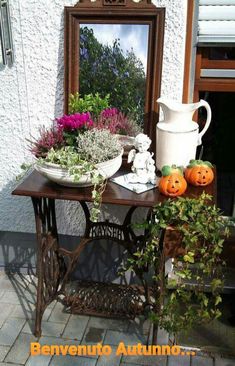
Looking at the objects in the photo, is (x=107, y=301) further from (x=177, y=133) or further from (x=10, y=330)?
(x=177, y=133)

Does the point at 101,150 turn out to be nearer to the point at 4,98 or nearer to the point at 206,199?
the point at 206,199

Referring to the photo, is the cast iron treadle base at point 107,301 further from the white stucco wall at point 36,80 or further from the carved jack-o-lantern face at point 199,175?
the carved jack-o-lantern face at point 199,175

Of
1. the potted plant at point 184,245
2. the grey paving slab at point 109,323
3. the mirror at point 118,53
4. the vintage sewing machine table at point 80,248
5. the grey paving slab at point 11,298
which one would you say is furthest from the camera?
the grey paving slab at point 11,298

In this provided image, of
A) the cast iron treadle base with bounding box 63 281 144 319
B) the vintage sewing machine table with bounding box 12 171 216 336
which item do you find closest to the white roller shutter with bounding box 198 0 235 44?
the vintage sewing machine table with bounding box 12 171 216 336

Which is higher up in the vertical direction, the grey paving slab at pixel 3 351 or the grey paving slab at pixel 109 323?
the grey paving slab at pixel 109 323

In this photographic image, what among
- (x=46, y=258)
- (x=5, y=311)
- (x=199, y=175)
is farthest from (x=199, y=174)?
(x=5, y=311)

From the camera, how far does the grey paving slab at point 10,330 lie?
9.61 ft

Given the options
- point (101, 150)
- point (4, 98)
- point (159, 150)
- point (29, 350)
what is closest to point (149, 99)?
point (159, 150)

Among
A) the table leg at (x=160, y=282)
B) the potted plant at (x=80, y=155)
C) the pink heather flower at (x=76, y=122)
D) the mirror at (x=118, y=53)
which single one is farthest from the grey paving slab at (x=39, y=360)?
the mirror at (x=118, y=53)

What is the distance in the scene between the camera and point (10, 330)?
3021 mm

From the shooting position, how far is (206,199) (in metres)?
2.41

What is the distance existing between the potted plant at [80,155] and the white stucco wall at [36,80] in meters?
0.58

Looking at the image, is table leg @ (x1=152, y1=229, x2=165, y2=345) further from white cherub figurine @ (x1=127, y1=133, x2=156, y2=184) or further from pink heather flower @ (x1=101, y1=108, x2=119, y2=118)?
pink heather flower @ (x1=101, y1=108, x2=119, y2=118)

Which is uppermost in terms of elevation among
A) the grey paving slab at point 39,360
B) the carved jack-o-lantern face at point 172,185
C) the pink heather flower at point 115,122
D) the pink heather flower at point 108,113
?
the pink heather flower at point 108,113
